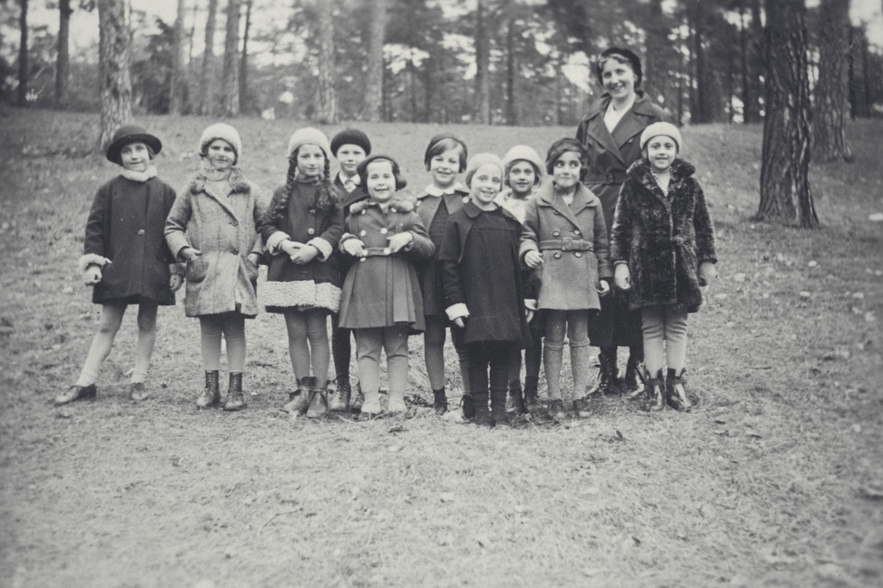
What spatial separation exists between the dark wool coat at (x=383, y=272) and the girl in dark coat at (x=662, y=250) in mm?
1354

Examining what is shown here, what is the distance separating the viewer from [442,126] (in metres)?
18.1

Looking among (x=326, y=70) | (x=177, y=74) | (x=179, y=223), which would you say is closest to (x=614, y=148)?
(x=179, y=223)

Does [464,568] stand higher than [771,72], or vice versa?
[771,72]

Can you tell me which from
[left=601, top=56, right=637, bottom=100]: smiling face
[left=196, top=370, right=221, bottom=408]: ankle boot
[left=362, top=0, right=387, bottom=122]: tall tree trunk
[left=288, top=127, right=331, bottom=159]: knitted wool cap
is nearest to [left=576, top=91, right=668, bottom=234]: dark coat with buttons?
[left=601, top=56, right=637, bottom=100]: smiling face

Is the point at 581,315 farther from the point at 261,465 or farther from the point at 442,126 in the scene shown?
the point at 442,126

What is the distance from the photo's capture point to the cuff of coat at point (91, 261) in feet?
16.9

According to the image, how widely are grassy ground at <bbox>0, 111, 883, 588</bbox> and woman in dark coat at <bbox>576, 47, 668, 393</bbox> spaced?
1.78ft

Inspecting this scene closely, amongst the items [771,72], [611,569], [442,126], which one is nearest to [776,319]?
[771,72]

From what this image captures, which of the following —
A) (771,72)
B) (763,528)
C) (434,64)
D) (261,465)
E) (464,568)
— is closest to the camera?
(464,568)

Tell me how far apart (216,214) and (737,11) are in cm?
507

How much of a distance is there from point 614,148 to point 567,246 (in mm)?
916

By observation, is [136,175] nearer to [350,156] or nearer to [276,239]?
[276,239]

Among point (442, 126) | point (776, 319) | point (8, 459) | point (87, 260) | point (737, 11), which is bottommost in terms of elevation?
point (8, 459)

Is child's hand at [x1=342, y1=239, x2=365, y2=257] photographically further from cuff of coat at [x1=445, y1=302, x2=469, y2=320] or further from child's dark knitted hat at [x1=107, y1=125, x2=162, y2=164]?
child's dark knitted hat at [x1=107, y1=125, x2=162, y2=164]
